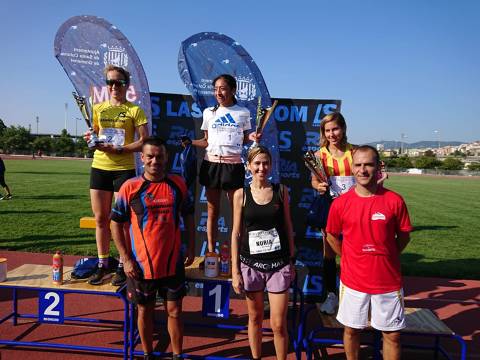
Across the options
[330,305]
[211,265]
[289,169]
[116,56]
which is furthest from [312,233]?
[116,56]

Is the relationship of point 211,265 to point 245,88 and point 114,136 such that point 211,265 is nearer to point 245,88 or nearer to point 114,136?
point 114,136

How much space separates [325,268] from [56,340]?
293cm

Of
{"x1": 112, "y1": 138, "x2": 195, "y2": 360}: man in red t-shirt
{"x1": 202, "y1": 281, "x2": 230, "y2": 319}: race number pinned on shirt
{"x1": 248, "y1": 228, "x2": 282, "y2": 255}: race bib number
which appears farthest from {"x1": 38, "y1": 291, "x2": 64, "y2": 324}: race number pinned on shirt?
{"x1": 248, "y1": 228, "x2": 282, "y2": 255}: race bib number

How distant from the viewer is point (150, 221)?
2.94 metres

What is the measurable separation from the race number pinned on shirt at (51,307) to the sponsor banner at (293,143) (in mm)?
2216

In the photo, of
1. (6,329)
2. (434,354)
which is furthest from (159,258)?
(434,354)

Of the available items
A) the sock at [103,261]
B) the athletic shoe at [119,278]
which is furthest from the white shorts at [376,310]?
the sock at [103,261]

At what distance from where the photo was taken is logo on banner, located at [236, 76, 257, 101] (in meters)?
4.72

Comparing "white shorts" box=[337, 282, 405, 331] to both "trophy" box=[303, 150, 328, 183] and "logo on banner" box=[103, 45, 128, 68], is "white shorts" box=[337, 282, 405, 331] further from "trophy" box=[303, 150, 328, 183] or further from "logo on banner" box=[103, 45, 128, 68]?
"logo on banner" box=[103, 45, 128, 68]

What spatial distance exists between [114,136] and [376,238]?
2.59 metres

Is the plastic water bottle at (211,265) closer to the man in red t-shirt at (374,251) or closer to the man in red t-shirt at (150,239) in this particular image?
the man in red t-shirt at (150,239)

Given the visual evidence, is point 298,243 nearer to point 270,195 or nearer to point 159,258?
point 270,195

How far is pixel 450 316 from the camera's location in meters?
4.80

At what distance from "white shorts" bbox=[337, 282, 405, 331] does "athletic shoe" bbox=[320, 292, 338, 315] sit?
2.75 ft
